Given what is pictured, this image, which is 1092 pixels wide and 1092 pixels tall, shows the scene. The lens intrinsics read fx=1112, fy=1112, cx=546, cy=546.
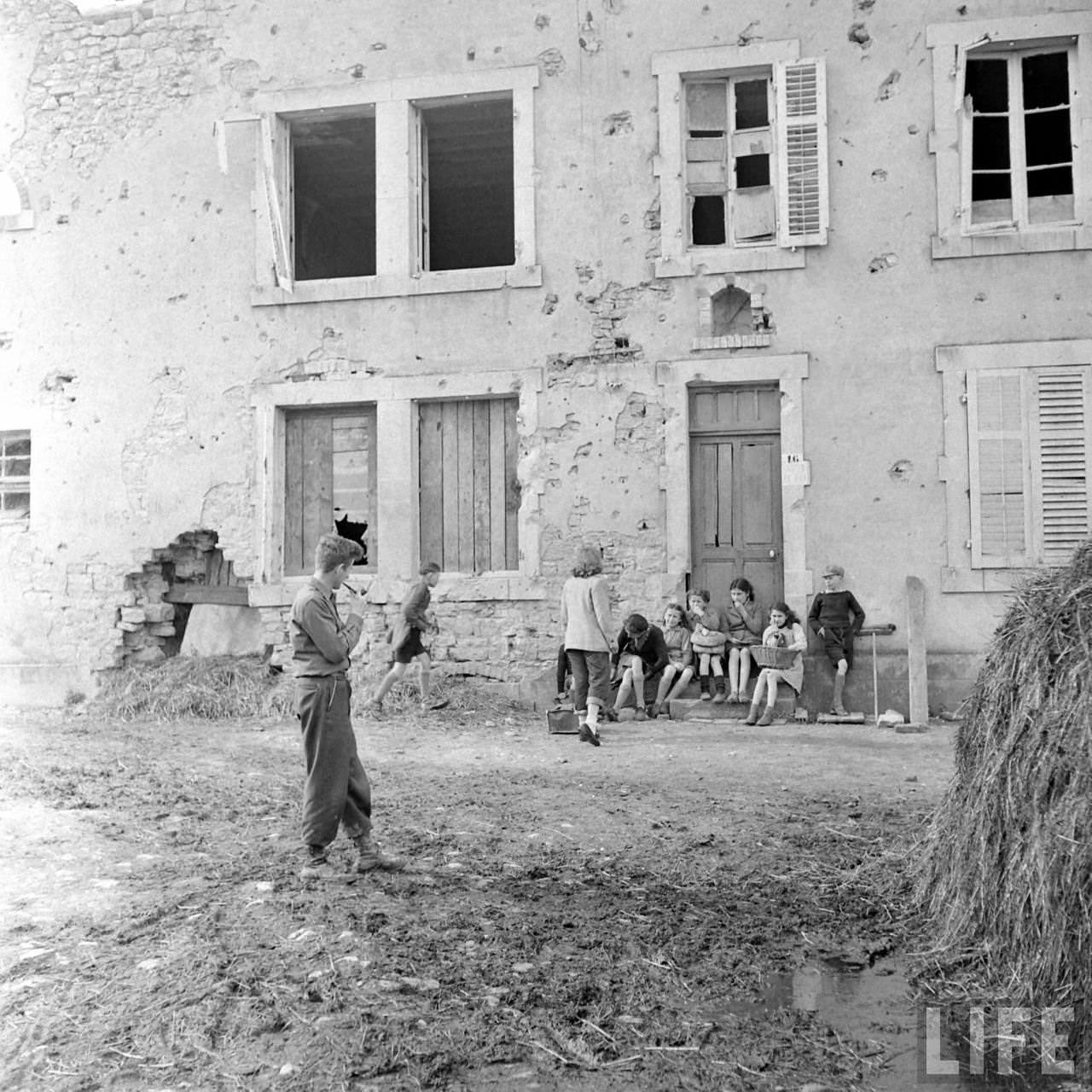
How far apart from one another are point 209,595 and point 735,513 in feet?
17.9

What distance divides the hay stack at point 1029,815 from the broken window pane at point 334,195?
9.74 m

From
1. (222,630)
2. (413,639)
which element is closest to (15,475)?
(222,630)

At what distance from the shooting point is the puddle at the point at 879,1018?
9.28ft

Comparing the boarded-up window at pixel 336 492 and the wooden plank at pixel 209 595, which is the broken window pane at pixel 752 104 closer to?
the boarded-up window at pixel 336 492

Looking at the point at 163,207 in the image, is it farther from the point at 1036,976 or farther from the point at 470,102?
the point at 1036,976

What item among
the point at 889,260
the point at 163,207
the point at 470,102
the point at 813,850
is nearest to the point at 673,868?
the point at 813,850

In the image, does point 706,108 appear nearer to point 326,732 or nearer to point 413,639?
point 413,639

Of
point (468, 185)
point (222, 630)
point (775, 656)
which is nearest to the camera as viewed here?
point (775, 656)

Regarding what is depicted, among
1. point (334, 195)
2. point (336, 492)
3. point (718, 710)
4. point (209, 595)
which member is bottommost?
point (718, 710)

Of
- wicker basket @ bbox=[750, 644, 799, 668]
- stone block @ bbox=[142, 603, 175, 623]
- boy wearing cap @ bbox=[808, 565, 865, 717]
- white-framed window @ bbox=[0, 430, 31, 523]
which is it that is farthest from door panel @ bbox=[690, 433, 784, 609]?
white-framed window @ bbox=[0, 430, 31, 523]

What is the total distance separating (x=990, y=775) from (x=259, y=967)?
96.2 inches

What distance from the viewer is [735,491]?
10664mm

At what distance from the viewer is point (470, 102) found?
441 inches

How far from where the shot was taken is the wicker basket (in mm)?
9781
